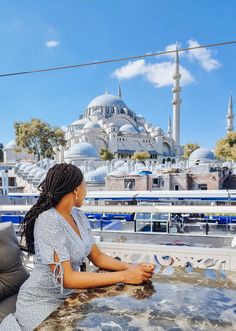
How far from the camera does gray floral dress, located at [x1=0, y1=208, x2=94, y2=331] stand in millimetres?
1281

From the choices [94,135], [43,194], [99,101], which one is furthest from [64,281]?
[99,101]

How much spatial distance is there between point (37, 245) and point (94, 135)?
160 feet

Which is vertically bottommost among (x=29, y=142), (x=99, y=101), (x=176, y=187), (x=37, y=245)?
(x=176, y=187)

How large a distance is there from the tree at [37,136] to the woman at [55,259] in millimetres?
34704

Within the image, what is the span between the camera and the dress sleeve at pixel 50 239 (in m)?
1.29

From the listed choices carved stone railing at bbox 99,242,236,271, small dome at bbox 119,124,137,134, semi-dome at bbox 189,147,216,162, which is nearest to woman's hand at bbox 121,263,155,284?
carved stone railing at bbox 99,242,236,271

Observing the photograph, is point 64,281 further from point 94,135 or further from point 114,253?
point 94,135

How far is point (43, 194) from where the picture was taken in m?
1.51

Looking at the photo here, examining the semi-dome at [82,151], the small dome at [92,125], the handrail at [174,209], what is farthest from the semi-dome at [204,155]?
the handrail at [174,209]

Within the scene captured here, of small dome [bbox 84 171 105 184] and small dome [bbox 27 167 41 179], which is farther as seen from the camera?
small dome [bbox 27 167 41 179]

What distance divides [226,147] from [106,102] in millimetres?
30816

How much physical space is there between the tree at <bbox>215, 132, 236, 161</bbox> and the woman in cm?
3568

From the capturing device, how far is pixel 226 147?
3503 centimetres

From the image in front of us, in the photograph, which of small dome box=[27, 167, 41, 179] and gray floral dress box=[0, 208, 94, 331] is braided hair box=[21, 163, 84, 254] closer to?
gray floral dress box=[0, 208, 94, 331]
